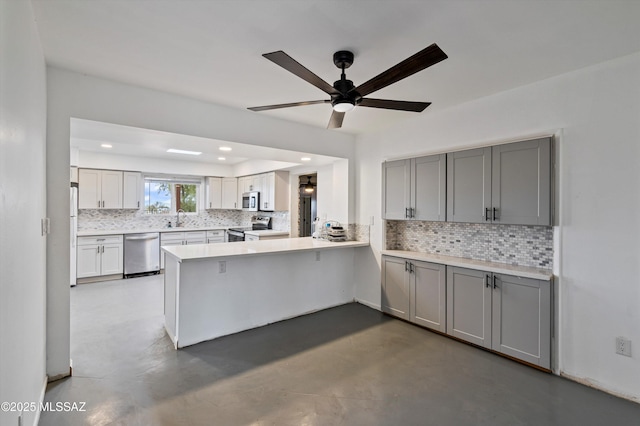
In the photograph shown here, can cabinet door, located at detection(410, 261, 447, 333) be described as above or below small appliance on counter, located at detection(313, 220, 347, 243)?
below

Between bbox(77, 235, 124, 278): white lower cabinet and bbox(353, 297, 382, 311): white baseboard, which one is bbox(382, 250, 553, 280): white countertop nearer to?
bbox(353, 297, 382, 311): white baseboard

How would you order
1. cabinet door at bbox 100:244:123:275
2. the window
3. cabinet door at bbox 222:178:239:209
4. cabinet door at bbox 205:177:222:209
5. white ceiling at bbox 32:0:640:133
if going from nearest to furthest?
white ceiling at bbox 32:0:640:133 < cabinet door at bbox 100:244:123:275 < the window < cabinet door at bbox 205:177:222:209 < cabinet door at bbox 222:178:239:209

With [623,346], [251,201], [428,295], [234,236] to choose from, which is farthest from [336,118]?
[234,236]

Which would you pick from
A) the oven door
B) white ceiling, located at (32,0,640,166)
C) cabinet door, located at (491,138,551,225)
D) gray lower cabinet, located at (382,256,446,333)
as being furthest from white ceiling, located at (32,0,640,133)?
the oven door

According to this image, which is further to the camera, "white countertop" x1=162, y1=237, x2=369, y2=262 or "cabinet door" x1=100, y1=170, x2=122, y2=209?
"cabinet door" x1=100, y1=170, x2=122, y2=209

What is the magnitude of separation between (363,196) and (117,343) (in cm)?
348

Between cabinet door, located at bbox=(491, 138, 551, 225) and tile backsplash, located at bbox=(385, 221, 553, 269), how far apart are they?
35 cm

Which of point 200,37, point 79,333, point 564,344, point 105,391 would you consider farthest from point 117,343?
point 564,344

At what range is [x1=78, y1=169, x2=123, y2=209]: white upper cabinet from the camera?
5785mm

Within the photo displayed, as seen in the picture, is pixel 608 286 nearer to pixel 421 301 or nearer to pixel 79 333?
pixel 421 301

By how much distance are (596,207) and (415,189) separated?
1691mm

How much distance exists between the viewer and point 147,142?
3.52 m

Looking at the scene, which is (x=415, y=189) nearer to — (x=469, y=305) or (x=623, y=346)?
(x=469, y=305)

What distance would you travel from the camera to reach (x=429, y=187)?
364 centimetres
